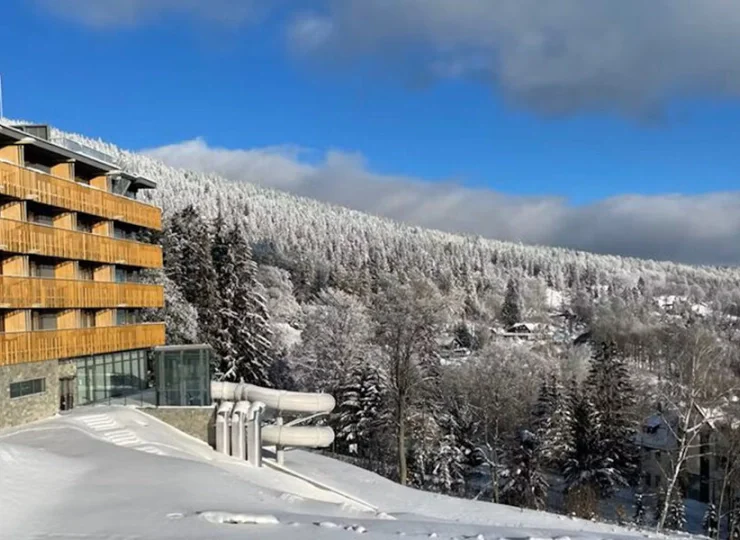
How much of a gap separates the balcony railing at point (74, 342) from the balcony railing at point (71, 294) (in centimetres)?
118

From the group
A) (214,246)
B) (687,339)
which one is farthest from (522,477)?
(214,246)

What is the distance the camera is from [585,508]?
128 feet

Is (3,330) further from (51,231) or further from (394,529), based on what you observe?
(394,529)

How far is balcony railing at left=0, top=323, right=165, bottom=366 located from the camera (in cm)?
2736

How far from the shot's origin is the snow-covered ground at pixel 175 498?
13.3m

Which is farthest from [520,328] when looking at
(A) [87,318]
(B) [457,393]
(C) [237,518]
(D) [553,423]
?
(C) [237,518]

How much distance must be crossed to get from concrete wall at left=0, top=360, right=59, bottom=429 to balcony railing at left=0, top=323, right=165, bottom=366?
351 millimetres

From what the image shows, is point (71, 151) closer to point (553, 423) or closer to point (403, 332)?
point (403, 332)

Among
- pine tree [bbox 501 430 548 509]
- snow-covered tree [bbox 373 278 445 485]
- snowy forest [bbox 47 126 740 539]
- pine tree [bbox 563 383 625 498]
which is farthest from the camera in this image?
pine tree [bbox 563 383 625 498]

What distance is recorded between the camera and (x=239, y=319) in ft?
164

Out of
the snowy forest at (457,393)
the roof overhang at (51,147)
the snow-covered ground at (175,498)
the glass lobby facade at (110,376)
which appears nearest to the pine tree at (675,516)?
the snowy forest at (457,393)

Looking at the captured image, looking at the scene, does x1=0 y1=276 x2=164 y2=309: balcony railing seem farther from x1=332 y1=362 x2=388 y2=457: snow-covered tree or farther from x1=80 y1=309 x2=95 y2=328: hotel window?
x1=332 y1=362 x2=388 y2=457: snow-covered tree

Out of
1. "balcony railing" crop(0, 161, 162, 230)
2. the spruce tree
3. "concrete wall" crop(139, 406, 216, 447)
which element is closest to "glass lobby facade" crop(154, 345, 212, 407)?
"concrete wall" crop(139, 406, 216, 447)

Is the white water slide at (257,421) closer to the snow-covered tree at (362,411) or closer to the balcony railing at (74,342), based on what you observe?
the balcony railing at (74,342)
